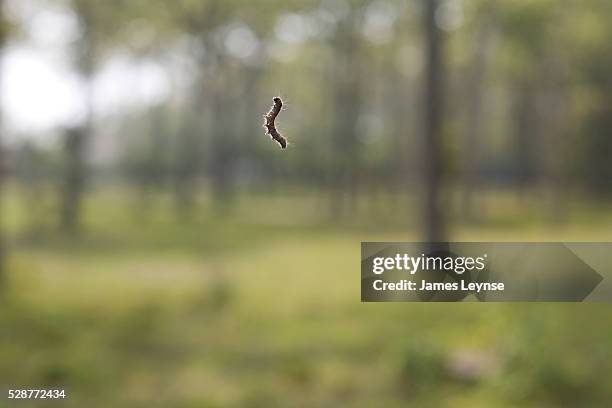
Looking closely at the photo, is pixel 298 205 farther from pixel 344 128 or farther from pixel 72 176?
pixel 72 176

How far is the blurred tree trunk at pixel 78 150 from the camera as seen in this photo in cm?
2486

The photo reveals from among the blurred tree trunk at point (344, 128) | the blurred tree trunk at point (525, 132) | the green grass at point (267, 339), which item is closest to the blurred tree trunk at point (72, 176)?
the green grass at point (267, 339)

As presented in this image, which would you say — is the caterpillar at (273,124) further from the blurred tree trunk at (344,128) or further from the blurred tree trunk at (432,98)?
the blurred tree trunk at (344,128)

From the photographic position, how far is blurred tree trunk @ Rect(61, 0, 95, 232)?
2486 cm

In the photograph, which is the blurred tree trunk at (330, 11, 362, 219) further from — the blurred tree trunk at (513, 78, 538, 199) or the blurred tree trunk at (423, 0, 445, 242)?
the blurred tree trunk at (423, 0, 445, 242)

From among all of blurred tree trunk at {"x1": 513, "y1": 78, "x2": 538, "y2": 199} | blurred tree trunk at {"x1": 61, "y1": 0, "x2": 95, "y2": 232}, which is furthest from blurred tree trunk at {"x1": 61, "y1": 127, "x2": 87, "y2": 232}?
blurred tree trunk at {"x1": 513, "y1": 78, "x2": 538, "y2": 199}

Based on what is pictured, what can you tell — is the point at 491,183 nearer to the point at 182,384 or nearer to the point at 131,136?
the point at 131,136

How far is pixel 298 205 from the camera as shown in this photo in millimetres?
42938

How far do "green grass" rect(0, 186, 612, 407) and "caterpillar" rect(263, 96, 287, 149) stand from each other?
8513mm

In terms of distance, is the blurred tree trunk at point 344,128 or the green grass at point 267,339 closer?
the green grass at point 267,339

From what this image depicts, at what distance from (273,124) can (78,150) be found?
25988 mm

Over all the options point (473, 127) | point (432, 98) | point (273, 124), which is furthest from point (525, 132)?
point (273, 124)

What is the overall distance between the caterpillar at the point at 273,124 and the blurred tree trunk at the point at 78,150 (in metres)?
24.7

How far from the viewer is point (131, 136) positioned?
6075 cm
